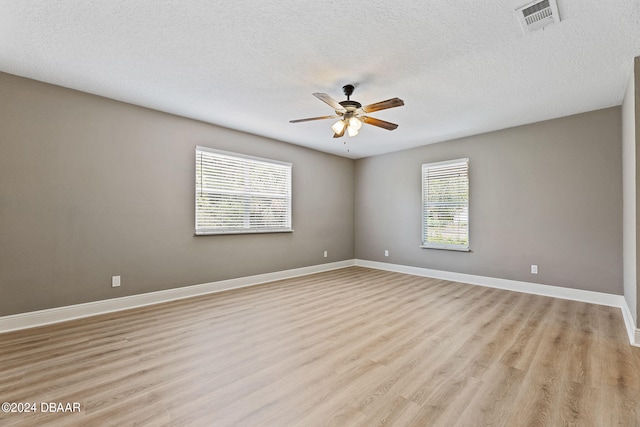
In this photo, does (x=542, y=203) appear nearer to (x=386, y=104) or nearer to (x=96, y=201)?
(x=386, y=104)

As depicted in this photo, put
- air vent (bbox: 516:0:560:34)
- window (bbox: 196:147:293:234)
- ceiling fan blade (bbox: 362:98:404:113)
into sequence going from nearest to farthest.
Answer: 1. air vent (bbox: 516:0:560:34)
2. ceiling fan blade (bbox: 362:98:404:113)
3. window (bbox: 196:147:293:234)

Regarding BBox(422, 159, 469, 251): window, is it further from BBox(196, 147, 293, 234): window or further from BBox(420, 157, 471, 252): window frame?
BBox(196, 147, 293, 234): window

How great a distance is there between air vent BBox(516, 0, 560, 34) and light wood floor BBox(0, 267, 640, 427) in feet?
8.75

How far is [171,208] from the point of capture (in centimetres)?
413

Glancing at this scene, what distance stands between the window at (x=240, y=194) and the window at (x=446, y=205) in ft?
9.12

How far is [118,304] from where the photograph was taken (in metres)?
3.61

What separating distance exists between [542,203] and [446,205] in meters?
1.48

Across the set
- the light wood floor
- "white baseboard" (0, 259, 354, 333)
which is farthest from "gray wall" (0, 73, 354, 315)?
the light wood floor

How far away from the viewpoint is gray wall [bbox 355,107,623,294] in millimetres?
3906

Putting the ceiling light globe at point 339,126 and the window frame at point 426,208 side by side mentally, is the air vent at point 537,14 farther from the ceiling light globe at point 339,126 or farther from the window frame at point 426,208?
the window frame at point 426,208

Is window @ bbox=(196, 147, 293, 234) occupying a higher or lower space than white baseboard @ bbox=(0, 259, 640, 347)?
higher

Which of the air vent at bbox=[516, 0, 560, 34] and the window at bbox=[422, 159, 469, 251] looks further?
the window at bbox=[422, 159, 469, 251]

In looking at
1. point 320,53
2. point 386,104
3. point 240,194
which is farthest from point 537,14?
point 240,194

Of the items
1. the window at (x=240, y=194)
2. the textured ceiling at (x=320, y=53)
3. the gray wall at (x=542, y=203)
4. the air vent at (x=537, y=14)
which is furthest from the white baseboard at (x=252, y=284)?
the air vent at (x=537, y=14)
